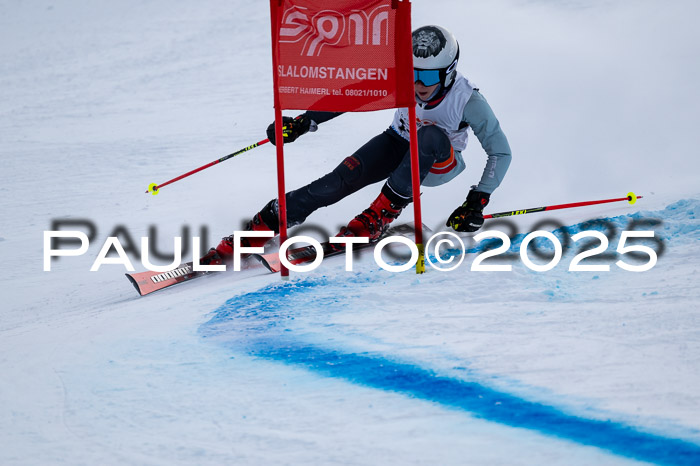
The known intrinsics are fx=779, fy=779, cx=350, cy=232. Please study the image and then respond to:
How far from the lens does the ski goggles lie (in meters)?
3.90

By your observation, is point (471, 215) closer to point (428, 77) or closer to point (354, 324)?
point (428, 77)

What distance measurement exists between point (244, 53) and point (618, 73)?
5.01 meters

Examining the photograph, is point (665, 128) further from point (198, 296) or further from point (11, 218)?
point (11, 218)

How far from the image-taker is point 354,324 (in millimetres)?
2951

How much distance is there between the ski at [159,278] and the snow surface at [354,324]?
91 mm

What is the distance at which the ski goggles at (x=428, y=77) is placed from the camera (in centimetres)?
390

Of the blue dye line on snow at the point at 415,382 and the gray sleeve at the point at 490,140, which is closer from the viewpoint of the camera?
the blue dye line on snow at the point at 415,382

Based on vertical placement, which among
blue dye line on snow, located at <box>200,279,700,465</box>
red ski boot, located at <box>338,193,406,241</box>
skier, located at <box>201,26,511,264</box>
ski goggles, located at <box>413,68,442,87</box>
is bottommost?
blue dye line on snow, located at <box>200,279,700,465</box>

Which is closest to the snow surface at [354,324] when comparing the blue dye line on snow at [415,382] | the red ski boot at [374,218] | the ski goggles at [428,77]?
the blue dye line on snow at [415,382]

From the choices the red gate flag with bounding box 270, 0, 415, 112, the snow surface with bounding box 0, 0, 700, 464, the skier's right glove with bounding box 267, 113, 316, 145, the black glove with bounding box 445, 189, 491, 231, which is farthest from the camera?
the skier's right glove with bounding box 267, 113, 316, 145

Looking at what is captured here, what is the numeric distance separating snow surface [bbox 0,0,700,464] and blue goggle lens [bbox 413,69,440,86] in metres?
0.94

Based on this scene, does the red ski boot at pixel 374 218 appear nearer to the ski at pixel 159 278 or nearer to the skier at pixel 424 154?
the skier at pixel 424 154

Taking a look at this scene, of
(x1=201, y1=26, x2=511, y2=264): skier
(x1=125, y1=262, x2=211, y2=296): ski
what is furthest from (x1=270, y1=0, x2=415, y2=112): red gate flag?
(x1=125, y1=262, x2=211, y2=296): ski

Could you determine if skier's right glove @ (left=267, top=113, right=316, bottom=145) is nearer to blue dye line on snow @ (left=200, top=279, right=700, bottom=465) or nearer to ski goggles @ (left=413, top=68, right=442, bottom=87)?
ski goggles @ (left=413, top=68, right=442, bottom=87)
